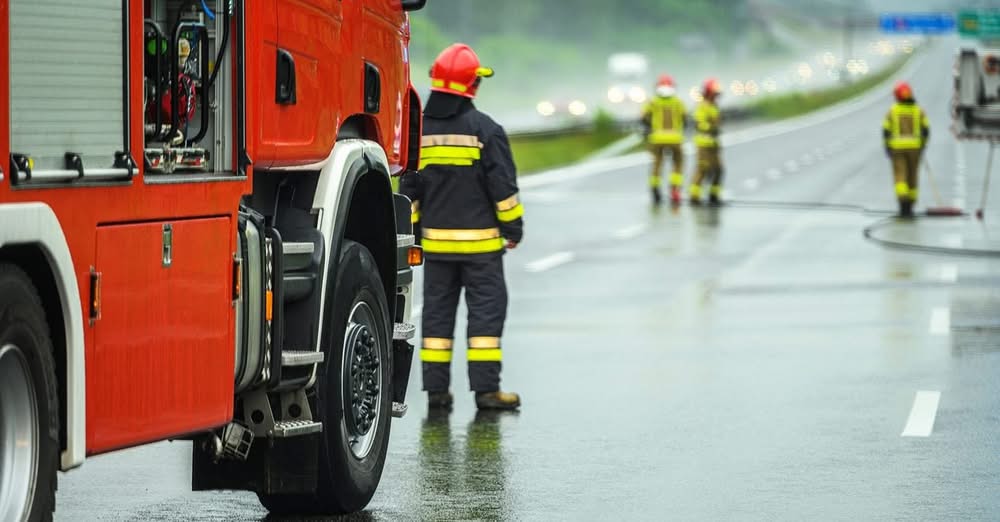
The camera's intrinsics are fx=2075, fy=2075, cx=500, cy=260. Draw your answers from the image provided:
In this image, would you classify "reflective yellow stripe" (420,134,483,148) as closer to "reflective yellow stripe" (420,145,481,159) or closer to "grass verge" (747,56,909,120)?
"reflective yellow stripe" (420,145,481,159)

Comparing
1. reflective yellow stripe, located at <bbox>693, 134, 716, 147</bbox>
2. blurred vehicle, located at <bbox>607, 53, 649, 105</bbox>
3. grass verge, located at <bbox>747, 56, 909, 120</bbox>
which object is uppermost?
blurred vehicle, located at <bbox>607, 53, 649, 105</bbox>

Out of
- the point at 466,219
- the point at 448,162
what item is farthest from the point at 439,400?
the point at 448,162

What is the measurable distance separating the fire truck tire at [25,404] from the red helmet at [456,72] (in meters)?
5.71

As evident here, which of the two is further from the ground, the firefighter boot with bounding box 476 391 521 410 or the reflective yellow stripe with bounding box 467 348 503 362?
the reflective yellow stripe with bounding box 467 348 503 362

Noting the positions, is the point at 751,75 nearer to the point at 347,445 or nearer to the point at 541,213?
the point at 541,213

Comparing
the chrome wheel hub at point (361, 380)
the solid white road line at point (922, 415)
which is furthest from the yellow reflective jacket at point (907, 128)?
the chrome wheel hub at point (361, 380)

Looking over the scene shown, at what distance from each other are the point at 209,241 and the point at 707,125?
2581 centimetres

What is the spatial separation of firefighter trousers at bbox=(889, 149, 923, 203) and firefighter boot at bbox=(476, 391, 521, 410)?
18.5 m

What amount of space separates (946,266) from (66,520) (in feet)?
47.0

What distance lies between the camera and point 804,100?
88.6 meters

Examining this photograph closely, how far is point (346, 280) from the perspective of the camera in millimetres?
7664

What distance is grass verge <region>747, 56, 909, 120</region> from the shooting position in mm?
75938

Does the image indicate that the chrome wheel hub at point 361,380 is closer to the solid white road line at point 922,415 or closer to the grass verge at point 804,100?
the solid white road line at point 922,415

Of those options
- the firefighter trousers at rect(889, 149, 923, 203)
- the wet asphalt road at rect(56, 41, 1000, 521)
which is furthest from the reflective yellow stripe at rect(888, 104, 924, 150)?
the wet asphalt road at rect(56, 41, 1000, 521)
